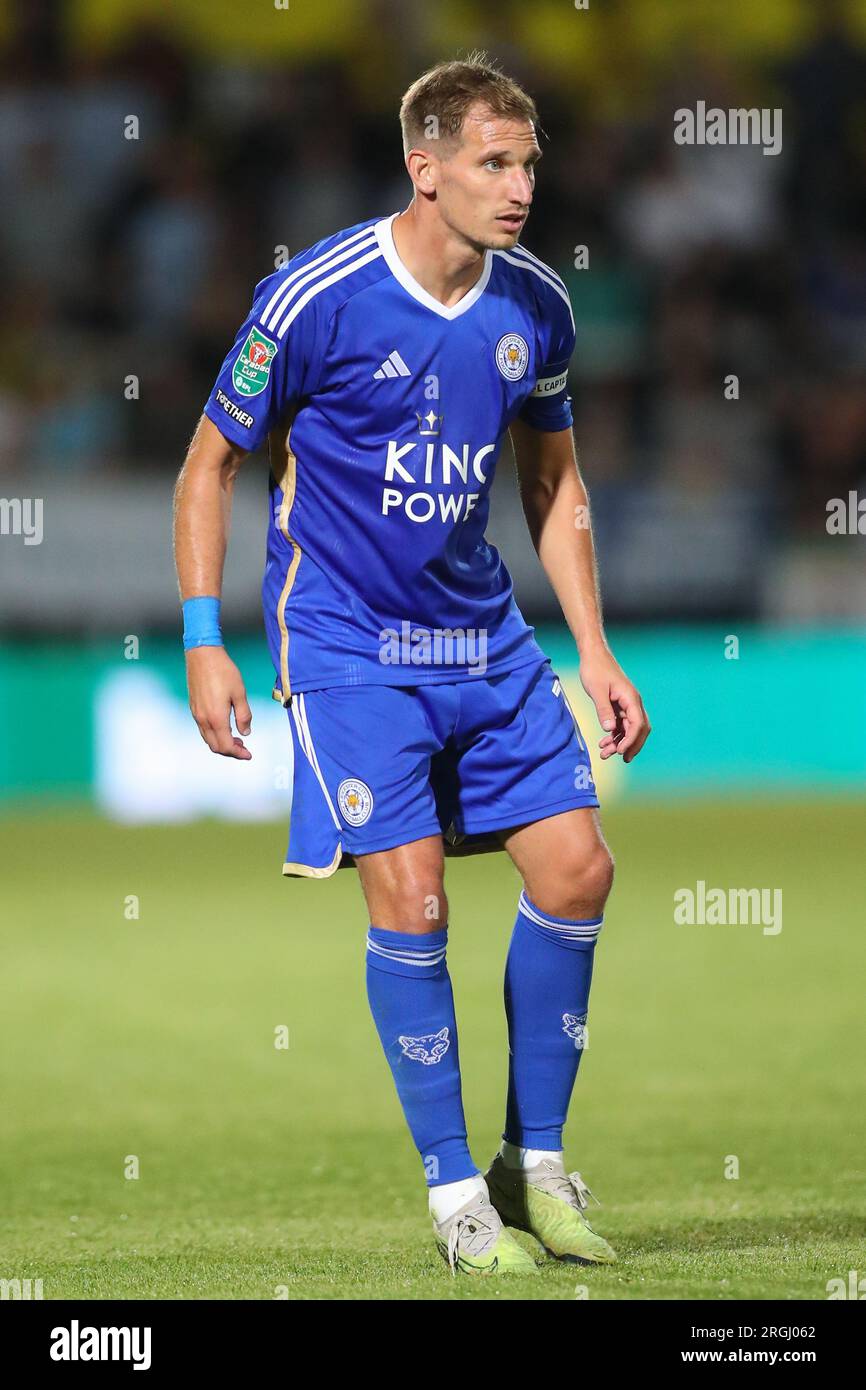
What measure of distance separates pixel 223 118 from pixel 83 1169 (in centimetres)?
1038

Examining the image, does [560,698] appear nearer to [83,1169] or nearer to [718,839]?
[83,1169]

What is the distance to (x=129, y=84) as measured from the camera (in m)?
13.9

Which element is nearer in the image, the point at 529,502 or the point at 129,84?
the point at 529,502

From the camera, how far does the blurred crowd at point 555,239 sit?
12.6m

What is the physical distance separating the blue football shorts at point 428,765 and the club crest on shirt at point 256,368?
56 centimetres

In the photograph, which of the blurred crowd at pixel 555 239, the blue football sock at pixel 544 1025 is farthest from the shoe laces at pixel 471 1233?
the blurred crowd at pixel 555 239

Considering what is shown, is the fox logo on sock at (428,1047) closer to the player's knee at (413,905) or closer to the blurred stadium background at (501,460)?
the player's knee at (413,905)

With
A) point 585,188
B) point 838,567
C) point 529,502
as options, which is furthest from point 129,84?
point 529,502

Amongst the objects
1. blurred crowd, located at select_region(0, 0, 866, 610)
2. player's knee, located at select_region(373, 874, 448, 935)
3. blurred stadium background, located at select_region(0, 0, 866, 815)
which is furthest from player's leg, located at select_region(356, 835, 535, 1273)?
blurred crowd, located at select_region(0, 0, 866, 610)

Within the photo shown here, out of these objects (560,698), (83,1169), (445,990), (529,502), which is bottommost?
(83,1169)

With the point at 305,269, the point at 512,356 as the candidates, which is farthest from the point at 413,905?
the point at 305,269

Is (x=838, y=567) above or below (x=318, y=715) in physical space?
above

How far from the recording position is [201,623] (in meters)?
3.86

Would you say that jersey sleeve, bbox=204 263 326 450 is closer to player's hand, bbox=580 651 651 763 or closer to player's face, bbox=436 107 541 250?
player's face, bbox=436 107 541 250
